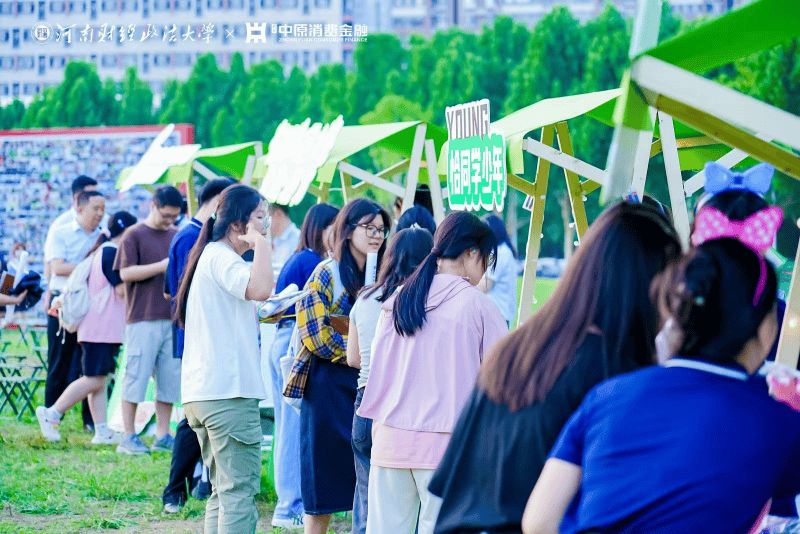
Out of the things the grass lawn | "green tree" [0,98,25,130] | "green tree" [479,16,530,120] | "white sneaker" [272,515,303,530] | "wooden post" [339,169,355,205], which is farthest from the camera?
"green tree" [0,98,25,130]

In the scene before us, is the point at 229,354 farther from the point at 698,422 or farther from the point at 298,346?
the point at 698,422

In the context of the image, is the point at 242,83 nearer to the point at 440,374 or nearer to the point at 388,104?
the point at 388,104

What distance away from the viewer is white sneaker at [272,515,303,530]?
5539mm

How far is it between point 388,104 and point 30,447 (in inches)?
1076

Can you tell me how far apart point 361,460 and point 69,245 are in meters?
5.51

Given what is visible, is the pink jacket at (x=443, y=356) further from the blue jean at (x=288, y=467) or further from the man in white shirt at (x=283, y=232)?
the man in white shirt at (x=283, y=232)

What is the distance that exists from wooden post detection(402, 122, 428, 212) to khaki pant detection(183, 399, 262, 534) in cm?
225

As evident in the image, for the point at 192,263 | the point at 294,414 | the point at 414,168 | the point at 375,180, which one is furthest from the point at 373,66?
the point at 192,263

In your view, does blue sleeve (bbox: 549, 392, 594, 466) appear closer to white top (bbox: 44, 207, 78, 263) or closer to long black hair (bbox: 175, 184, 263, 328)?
long black hair (bbox: 175, 184, 263, 328)

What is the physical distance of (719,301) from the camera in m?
1.75

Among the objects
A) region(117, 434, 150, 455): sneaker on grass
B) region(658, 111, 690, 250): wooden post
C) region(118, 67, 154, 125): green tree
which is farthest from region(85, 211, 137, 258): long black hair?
region(118, 67, 154, 125): green tree

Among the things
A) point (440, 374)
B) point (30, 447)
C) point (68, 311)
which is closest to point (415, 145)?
point (440, 374)

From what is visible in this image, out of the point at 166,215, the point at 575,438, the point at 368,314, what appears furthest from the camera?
the point at 166,215

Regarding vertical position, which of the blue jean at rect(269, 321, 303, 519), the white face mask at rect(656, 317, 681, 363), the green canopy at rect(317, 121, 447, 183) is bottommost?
the blue jean at rect(269, 321, 303, 519)
